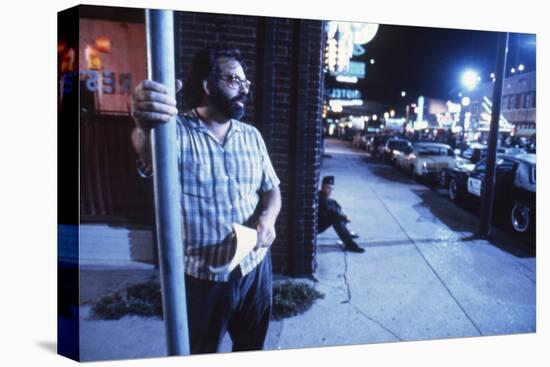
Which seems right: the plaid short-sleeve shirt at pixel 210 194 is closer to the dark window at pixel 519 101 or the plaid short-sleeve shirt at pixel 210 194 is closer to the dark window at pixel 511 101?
→ the dark window at pixel 519 101

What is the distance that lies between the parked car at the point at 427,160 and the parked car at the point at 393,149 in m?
0.45

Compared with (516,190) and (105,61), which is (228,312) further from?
(516,190)

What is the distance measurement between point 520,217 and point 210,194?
21.4 ft

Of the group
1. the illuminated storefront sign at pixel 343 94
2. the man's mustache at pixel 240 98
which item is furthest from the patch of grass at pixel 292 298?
the illuminated storefront sign at pixel 343 94

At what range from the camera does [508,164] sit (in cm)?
838

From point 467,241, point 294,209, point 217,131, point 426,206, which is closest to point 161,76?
point 217,131

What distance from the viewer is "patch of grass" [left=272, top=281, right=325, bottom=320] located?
466 cm

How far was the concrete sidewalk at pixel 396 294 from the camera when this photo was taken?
4.30 meters

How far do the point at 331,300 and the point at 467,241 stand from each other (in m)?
3.33

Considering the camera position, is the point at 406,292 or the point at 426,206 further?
the point at 426,206

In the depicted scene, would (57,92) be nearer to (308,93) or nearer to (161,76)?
(161,76)

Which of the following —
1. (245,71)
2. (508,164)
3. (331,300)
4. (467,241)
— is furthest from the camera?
(508,164)

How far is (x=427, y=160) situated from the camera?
12.3 meters

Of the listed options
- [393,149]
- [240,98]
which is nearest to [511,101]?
[393,149]
